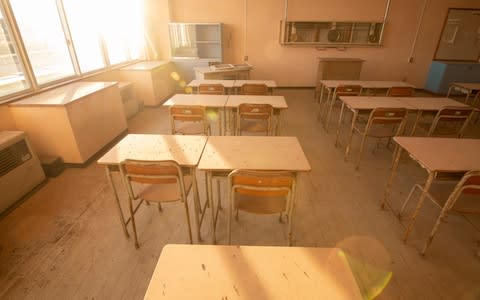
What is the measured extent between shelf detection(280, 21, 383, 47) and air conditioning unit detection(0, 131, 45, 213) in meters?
5.89

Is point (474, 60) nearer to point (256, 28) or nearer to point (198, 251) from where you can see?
point (256, 28)

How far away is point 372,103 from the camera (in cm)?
320

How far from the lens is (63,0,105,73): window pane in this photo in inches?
156

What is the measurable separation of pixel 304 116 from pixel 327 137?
1.07 metres

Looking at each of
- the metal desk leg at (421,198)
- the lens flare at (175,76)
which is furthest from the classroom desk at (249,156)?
the lens flare at (175,76)

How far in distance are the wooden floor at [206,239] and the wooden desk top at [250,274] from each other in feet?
3.11

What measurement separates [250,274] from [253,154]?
103 cm

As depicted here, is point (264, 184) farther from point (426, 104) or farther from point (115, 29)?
point (115, 29)

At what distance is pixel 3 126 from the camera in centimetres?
273

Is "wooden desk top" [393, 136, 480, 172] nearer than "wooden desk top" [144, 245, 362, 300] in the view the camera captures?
No

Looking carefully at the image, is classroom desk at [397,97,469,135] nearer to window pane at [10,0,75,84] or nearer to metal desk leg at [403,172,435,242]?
metal desk leg at [403,172,435,242]

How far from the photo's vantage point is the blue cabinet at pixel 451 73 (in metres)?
6.10

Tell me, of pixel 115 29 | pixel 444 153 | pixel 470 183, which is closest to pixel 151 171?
pixel 470 183

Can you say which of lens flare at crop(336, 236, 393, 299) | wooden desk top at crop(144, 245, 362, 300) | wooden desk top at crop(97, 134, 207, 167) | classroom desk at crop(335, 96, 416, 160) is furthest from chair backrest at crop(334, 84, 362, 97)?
wooden desk top at crop(144, 245, 362, 300)
